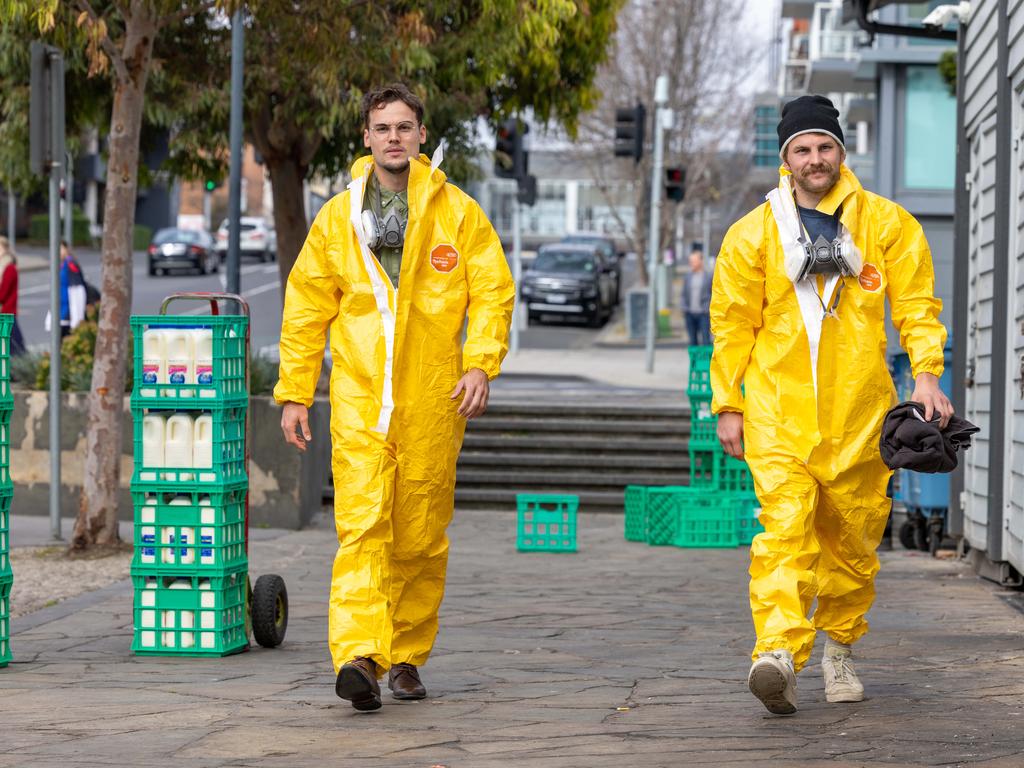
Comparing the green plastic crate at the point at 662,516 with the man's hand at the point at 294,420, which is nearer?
the man's hand at the point at 294,420

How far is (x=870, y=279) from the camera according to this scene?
6.09 m

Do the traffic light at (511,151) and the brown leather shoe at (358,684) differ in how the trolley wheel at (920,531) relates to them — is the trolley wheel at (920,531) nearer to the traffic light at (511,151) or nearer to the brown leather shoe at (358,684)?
the brown leather shoe at (358,684)

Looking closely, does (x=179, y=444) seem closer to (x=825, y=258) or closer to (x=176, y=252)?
(x=825, y=258)

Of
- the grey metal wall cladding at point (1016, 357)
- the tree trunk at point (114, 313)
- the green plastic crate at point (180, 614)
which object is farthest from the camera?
the tree trunk at point (114, 313)

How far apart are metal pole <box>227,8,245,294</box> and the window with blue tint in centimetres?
898

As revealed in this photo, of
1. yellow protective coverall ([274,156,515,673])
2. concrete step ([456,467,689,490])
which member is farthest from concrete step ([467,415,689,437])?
yellow protective coverall ([274,156,515,673])

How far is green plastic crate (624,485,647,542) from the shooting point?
12.8m

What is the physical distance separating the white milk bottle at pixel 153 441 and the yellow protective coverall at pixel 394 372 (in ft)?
4.13

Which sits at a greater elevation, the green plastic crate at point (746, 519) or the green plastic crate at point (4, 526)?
the green plastic crate at point (4, 526)

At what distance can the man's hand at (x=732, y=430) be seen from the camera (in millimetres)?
6172

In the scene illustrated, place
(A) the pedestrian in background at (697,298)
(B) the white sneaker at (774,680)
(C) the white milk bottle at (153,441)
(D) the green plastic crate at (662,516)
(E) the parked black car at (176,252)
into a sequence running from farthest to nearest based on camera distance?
(E) the parked black car at (176,252)
(A) the pedestrian in background at (697,298)
(D) the green plastic crate at (662,516)
(C) the white milk bottle at (153,441)
(B) the white sneaker at (774,680)

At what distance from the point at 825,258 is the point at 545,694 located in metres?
1.79

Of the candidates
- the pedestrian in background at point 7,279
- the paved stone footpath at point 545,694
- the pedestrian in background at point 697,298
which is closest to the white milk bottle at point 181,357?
the paved stone footpath at point 545,694

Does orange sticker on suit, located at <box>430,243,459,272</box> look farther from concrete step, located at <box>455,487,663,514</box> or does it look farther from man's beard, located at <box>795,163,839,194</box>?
concrete step, located at <box>455,487,663,514</box>
